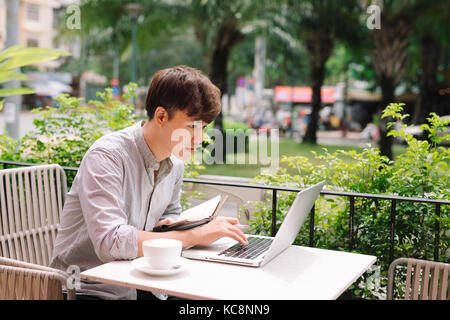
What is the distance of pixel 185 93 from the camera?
1.94 metres

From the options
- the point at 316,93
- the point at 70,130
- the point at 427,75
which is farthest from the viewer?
the point at 427,75

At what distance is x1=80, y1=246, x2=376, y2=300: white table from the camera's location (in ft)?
5.08

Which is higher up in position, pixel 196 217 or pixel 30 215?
pixel 196 217

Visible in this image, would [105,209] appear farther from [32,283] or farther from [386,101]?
[386,101]

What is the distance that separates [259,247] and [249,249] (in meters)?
0.06

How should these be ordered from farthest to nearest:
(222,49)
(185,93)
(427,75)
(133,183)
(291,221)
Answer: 1. (427,75)
2. (222,49)
3. (133,183)
4. (185,93)
5. (291,221)

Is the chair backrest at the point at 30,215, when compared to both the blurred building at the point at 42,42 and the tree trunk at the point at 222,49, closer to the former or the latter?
the tree trunk at the point at 222,49

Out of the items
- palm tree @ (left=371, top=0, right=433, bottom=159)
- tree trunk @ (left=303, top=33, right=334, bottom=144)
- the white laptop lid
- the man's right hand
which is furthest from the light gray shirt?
tree trunk @ (left=303, top=33, right=334, bottom=144)

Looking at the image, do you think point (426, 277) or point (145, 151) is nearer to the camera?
point (426, 277)

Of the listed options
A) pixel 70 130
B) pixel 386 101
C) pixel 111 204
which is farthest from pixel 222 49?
pixel 111 204

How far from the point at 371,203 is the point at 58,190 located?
1.72 metres

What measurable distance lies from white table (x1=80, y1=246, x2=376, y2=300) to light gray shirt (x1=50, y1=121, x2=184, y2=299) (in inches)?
4.3

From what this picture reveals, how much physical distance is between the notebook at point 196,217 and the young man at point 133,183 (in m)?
0.03
